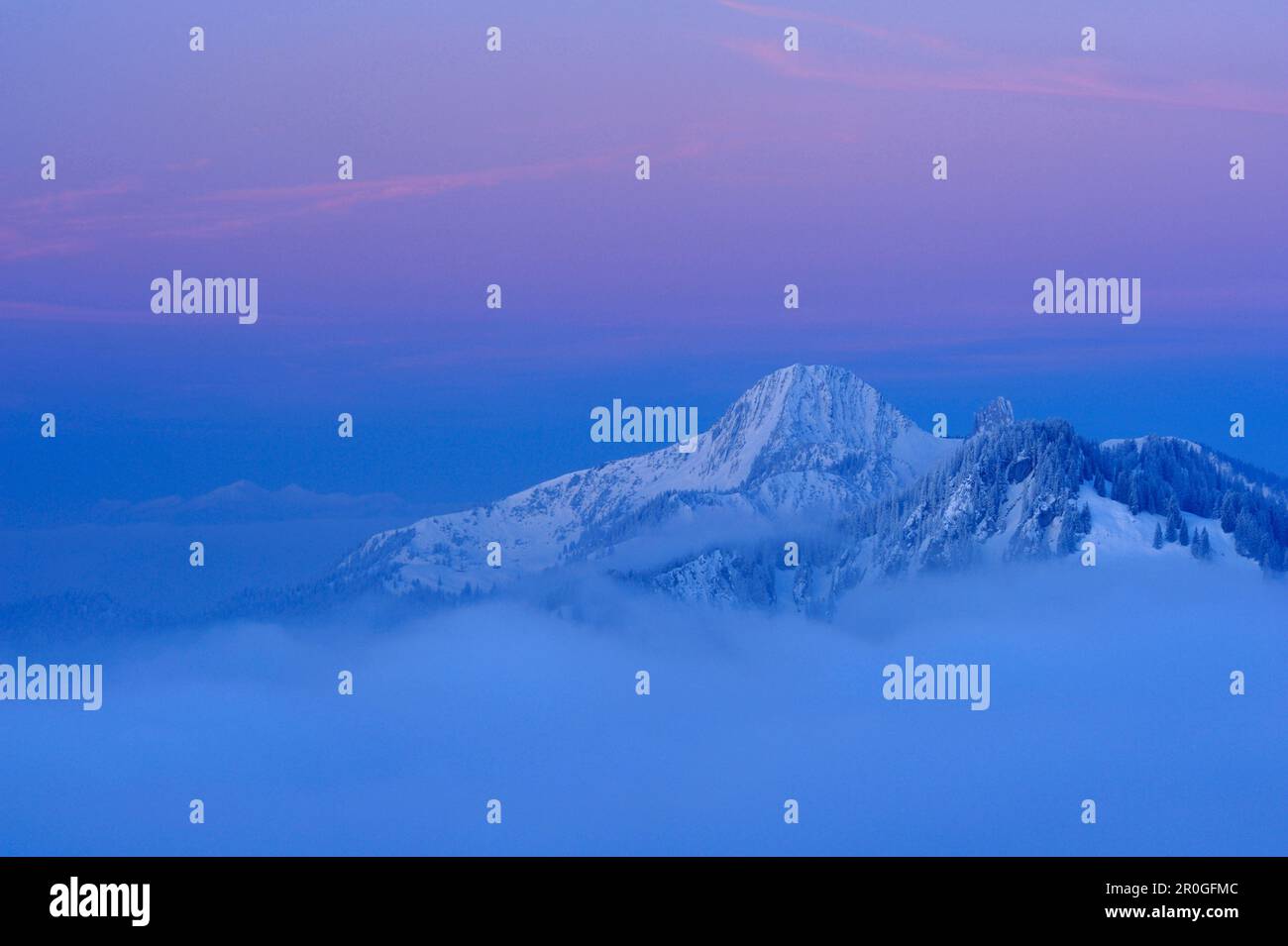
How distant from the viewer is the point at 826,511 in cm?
1938

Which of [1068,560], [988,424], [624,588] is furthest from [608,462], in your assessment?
[1068,560]

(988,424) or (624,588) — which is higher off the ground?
(988,424)

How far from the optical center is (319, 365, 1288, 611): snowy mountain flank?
18422 millimetres

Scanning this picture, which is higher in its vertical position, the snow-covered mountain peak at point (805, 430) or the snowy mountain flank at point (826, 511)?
the snow-covered mountain peak at point (805, 430)

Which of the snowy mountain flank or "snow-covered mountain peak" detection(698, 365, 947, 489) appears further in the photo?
the snowy mountain flank

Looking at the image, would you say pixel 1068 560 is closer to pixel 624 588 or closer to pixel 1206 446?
pixel 1206 446

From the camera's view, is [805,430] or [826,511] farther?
[826,511]

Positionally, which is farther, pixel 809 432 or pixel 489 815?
pixel 809 432

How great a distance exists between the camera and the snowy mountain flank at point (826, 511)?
725 inches

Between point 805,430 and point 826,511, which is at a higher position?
point 805,430

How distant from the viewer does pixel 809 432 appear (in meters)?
18.9

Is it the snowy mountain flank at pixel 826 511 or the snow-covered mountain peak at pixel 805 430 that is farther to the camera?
the snowy mountain flank at pixel 826 511

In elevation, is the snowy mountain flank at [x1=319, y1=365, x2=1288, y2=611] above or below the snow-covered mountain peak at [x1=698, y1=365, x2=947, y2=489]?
below

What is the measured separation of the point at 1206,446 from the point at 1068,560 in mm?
2251
